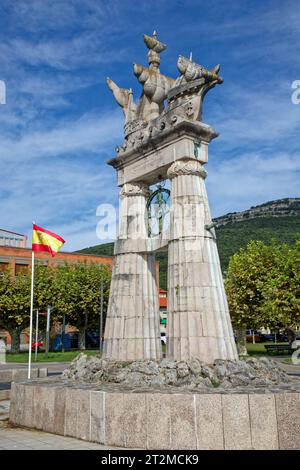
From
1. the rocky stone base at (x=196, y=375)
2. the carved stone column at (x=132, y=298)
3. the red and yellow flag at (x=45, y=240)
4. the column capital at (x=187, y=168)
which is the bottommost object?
the rocky stone base at (x=196, y=375)

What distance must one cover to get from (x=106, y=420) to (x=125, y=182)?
376 inches

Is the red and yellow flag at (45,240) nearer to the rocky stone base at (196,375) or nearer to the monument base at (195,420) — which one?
the rocky stone base at (196,375)

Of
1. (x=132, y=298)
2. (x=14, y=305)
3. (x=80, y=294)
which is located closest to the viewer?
(x=132, y=298)

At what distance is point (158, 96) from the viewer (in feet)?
54.5

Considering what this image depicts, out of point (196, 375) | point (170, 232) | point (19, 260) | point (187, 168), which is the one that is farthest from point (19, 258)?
point (196, 375)

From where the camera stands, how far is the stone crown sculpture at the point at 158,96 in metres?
14.6

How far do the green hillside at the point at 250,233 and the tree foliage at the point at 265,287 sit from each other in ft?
168

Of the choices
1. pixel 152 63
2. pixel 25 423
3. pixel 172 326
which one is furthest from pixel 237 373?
pixel 152 63

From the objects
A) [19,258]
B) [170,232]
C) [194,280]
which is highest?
[19,258]

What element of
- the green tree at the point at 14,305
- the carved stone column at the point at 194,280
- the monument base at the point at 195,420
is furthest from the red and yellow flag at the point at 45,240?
the green tree at the point at 14,305

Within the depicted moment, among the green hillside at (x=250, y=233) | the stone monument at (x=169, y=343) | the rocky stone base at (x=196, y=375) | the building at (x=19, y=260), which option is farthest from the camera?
the green hillside at (x=250, y=233)

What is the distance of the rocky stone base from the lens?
1073 cm

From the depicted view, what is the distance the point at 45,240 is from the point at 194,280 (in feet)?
17.6

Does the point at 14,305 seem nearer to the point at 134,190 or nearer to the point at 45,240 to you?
the point at 45,240
